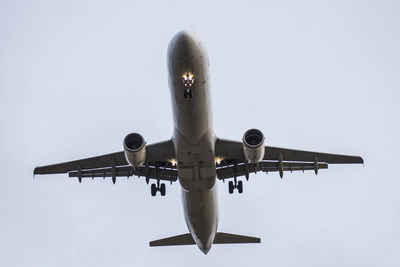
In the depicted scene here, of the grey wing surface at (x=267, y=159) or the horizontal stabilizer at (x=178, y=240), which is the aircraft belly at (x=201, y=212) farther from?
the horizontal stabilizer at (x=178, y=240)

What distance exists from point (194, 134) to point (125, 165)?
23.1 ft

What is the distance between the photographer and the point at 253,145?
25.2m

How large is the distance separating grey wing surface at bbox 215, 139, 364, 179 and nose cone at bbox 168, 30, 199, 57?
20.0 feet

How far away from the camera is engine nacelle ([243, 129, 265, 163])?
2508 cm

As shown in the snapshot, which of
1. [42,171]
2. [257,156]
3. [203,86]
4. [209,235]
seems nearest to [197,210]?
[209,235]

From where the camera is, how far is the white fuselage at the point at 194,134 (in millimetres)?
23000

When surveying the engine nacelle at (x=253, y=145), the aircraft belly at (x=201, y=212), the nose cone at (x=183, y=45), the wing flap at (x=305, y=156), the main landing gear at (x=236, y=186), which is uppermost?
the nose cone at (x=183, y=45)

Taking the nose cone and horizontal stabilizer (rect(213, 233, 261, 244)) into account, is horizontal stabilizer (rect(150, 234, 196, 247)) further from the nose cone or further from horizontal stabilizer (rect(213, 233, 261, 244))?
the nose cone

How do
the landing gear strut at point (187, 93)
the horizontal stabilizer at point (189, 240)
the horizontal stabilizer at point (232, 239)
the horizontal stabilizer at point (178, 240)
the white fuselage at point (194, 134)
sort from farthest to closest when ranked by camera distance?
the horizontal stabilizer at point (178, 240) → the horizontal stabilizer at point (189, 240) → the horizontal stabilizer at point (232, 239) → the landing gear strut at point (187, 93) → the white fuselage at point (194, 134)

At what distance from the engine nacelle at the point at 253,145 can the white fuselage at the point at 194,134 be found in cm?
171

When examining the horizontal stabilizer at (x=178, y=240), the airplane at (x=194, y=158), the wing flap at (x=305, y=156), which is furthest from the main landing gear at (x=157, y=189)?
the wing flap at (x=305, y=156)

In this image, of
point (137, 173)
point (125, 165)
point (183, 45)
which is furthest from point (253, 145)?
point (125, 165)

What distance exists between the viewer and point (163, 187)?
98.4 feet

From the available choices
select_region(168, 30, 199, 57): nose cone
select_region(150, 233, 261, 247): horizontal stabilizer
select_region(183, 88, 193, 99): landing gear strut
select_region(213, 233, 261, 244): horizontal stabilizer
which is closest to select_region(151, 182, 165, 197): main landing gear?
select_region(150, 233, 261, 247): horizontal stabilizer
